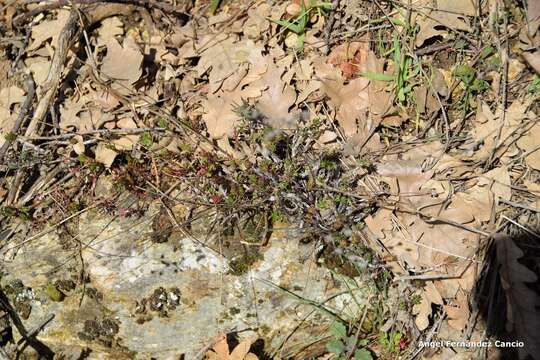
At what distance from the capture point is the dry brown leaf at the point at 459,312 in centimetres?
309

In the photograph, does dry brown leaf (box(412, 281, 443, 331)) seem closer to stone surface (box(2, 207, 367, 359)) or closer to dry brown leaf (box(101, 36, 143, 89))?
stone surface (box(2, 207, 367, 359))

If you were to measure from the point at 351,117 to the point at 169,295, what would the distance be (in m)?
1.73

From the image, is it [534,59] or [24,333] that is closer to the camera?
[534,59]

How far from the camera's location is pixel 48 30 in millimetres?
3848

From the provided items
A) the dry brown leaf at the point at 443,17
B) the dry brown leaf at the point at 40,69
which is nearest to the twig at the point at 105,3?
the dry brown leaf at the point at 40,69

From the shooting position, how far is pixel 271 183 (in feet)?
10.7

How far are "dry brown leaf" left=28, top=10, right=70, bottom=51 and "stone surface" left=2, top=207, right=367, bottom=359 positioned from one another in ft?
5.35

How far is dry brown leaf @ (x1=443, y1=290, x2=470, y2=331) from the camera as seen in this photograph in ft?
10.1

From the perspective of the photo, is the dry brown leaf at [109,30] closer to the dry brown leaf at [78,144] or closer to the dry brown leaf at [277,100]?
the dry brown leaf at [78,144]

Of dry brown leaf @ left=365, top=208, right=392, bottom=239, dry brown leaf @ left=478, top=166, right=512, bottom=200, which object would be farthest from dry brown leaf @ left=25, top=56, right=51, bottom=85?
dry brown leaf @ left=478, top=166, right=512, bottom=200

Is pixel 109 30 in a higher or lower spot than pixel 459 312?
higher

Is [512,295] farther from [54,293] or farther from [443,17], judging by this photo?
[54,293]

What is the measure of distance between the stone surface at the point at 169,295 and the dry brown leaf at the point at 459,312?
55 cm

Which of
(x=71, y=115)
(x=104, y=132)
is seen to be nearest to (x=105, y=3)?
(x=71, y=115)
